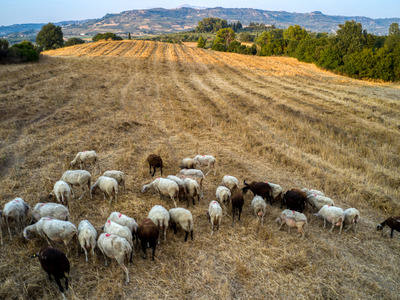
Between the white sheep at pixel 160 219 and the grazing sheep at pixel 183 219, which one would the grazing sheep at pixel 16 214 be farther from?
the grazing sheep at pixel 183 219

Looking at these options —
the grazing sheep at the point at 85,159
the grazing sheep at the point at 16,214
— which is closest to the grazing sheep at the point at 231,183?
the grazing sheep at the point at 85,159

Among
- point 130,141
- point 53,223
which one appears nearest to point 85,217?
point 53,223

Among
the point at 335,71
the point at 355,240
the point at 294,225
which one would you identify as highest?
the point at 335,71

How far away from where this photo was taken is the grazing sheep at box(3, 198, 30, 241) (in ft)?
21.5

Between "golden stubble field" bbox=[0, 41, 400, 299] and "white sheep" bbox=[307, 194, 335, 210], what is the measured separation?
415 mm

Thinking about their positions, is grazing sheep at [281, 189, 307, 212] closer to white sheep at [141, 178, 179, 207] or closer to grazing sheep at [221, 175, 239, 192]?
grazing sheep at [221, 175, 239, 192]

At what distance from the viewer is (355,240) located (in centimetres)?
734

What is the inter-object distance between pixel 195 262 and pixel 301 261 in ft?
8.99

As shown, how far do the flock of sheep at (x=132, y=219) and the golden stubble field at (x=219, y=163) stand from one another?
375 millimetres

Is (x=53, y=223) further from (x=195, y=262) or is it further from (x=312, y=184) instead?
(x=312, y=184)

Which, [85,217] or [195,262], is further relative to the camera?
[85,217]

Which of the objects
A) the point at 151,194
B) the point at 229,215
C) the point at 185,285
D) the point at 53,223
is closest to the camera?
the point at 185,285

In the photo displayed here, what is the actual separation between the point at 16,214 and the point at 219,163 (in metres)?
7.95

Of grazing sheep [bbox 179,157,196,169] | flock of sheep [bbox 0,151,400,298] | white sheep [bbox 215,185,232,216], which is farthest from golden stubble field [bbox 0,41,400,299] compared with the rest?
grazing sheep [bbox 179,157,196,169]
